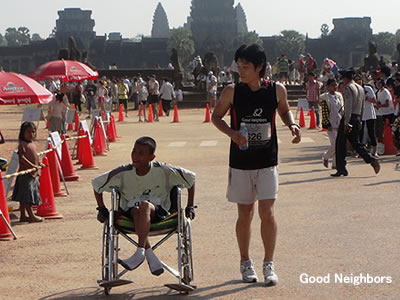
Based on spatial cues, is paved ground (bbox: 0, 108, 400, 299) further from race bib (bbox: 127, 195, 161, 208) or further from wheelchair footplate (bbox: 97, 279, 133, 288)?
race bib (bbox: 127, 195, 161, 208)

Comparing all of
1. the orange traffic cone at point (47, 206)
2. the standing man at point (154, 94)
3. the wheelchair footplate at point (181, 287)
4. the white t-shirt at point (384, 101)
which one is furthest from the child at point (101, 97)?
the wheelchair footplate at point (181, 287)

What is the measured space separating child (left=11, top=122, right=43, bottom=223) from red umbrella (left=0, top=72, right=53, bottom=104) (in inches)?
102

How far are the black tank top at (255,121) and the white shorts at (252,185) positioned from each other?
0.05m

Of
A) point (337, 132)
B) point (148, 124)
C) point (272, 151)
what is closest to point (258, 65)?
point (272, 151)

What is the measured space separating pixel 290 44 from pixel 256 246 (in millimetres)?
155936

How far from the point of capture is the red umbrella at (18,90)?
12.7 metres

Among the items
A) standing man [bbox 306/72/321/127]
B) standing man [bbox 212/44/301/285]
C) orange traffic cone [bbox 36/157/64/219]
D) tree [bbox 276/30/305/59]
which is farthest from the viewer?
tree [bbox 276/30/305/59]

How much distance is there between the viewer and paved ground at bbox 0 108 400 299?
20.9 ft

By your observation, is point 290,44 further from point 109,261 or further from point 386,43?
point 109,261

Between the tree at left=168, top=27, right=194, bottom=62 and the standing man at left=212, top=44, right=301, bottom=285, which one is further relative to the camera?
the tree at left=168, top=27, right=194, bottom=62

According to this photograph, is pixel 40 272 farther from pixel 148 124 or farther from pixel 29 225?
pixel 148 124

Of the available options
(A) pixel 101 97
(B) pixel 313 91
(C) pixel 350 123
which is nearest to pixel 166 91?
(A) pixel 101 97

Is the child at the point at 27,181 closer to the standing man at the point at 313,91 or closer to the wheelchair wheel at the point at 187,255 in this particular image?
the wheelchair wheel at the point at 187,255

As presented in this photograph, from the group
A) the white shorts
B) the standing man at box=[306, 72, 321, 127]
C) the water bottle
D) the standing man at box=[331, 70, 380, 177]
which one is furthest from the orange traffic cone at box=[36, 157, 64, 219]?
the standing man at box=[306, 72, 321, 127]
